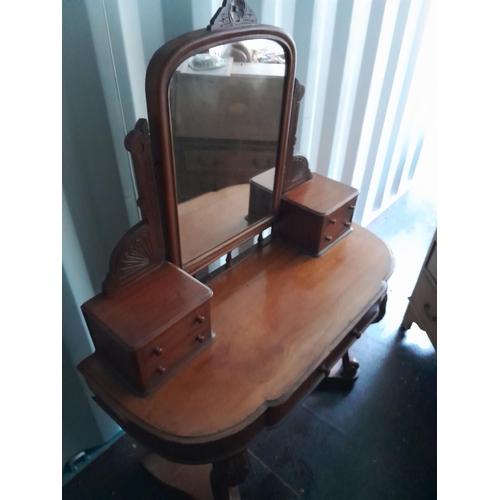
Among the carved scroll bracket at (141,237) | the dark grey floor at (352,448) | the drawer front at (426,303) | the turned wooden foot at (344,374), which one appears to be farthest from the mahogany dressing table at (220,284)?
the drawer front at (426,303)

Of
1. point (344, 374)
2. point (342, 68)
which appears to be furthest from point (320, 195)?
point (344, 374)

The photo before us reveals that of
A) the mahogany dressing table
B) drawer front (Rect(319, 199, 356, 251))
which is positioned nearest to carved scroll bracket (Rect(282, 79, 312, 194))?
the mahogany dressing table

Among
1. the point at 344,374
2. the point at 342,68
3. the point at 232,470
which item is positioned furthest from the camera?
the point at 344,374

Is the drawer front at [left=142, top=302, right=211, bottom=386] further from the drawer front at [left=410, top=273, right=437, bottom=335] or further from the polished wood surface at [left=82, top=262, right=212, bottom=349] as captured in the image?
the drawer front at [left=410, top=273, right=437, bottom=335]

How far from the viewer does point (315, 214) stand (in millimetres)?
1088

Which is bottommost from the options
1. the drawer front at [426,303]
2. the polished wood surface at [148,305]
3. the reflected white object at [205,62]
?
the drawer front at [426,303]

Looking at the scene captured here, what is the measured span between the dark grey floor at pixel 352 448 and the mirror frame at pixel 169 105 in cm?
88

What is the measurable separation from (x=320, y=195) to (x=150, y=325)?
63cm

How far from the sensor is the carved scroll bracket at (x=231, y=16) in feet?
2.40

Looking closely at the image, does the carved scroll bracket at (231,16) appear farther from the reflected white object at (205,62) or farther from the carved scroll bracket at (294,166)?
the carved scroll bracket at (294,166)

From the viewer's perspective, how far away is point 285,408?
89cm

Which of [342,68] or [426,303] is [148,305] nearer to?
[342,68]
